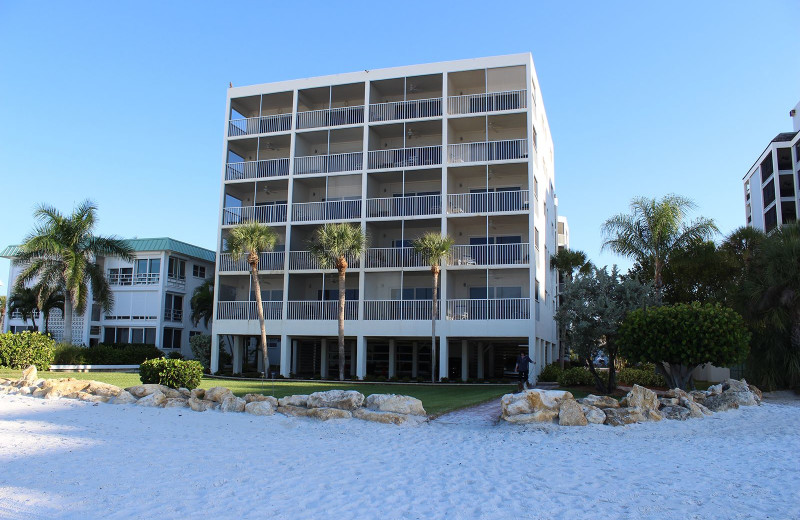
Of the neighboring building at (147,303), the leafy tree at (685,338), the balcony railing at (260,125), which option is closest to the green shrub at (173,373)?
the leafy tree at (685,338)

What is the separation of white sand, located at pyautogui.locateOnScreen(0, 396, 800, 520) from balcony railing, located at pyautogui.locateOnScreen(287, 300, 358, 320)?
687 inches

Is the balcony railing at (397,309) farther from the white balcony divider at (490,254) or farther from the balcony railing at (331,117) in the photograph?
the balcony railing at (331,117)

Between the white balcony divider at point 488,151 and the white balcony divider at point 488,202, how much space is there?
1819 mm

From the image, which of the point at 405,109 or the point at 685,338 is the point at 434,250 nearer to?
the point at 405,109

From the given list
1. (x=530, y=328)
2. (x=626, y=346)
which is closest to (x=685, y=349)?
(x=626, y=346)

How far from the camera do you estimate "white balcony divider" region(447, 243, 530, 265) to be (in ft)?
97.3

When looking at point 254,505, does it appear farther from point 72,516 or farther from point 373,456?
point 373,456

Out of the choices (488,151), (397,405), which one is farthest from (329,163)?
(397,405)

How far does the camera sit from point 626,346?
1969 centimetres

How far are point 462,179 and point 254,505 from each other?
87.3 feet

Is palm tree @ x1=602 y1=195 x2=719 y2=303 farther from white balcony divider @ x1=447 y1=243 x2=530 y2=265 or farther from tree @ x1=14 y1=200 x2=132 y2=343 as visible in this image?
tree @ x1=14 y1=200 x2=132 y2=343

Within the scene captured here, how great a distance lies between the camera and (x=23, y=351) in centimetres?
2883

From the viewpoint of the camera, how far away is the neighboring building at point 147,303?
4541 centimetres

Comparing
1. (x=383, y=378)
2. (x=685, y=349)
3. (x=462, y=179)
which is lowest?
(x=383, y=378)
